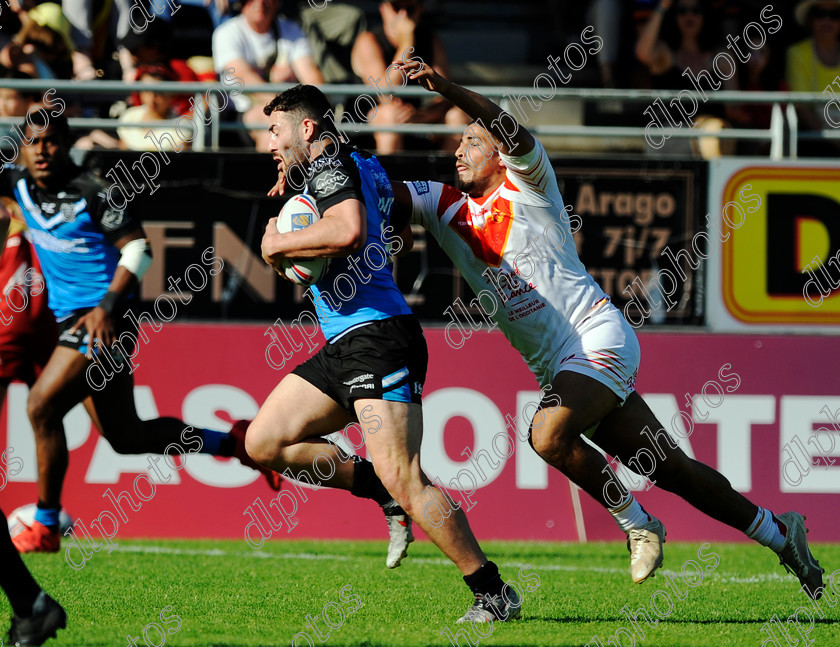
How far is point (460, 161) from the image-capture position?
568 cm

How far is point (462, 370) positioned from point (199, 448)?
7.82ft

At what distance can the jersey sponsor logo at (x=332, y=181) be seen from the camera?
4883mm

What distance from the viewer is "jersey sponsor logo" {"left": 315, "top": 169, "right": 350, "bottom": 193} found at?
488 cm

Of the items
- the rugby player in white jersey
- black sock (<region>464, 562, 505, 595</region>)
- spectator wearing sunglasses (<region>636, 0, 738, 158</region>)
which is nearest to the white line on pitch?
the rugby player in white jersey

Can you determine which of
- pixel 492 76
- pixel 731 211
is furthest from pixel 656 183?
pixel 492 76

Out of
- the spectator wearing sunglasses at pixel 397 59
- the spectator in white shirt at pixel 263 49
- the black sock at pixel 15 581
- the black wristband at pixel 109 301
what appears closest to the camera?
the black sock at pixel 15 581

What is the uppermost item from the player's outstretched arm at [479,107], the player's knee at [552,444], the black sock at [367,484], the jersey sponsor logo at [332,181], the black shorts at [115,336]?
the player's outstretched arm at [479,107]

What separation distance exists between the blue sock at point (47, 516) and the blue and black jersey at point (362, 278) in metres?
3.28

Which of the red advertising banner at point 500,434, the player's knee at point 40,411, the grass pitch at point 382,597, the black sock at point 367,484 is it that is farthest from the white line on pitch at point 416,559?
the black sock at point 367,484

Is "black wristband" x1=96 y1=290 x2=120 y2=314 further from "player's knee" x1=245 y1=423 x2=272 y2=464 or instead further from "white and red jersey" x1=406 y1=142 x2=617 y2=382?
"white and red jersey" x1=406 y1=142 x2=617 y2=382

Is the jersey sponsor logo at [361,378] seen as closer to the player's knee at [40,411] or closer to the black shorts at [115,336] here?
the black shorts at [115,336]

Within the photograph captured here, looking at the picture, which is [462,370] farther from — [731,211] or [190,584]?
[190,584]

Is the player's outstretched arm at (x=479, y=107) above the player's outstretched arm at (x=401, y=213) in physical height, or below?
above

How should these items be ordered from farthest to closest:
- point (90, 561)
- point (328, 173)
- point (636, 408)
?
point (90, 561), point (636, 408), point (328, 173)
